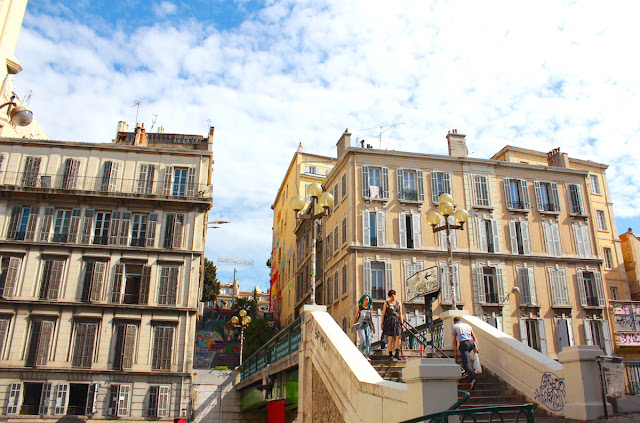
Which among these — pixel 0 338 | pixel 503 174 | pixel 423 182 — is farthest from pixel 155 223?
pixel 503 174

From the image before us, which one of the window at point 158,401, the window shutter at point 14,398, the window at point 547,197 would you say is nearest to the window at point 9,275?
the window shutter at point 14,398

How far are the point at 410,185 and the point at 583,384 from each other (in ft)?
74.0

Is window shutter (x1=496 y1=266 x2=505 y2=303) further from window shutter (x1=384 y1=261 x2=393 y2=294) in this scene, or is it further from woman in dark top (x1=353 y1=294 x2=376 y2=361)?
woman in dark top (x1=353 y1=294 x2=376 y2=361)

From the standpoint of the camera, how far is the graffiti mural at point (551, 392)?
8.94 meters

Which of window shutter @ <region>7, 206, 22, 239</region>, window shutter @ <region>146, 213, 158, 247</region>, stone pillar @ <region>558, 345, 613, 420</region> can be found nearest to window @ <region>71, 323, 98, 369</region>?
window shutter @ <region>146, 213, 158, 247</region>

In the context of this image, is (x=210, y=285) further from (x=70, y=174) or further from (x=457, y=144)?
(x=457, y=144)

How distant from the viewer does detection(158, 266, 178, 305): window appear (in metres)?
28.9

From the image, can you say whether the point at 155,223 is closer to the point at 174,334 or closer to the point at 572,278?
the point at 174,334

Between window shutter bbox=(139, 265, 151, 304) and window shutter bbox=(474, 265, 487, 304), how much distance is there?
18119mm

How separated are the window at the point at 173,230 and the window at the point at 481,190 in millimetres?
17505

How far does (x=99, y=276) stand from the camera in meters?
28.9

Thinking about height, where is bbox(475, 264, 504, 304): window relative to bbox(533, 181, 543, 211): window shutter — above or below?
below

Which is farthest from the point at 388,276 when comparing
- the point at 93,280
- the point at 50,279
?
the point at 50,279

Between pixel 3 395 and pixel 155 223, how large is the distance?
1139cm
